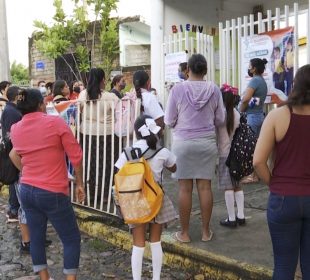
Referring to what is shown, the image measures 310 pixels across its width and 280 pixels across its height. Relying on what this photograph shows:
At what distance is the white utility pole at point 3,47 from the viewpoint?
31.4ft

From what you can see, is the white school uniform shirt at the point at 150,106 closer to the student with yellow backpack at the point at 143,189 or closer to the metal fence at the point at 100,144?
the metal fence at the point at 100,144

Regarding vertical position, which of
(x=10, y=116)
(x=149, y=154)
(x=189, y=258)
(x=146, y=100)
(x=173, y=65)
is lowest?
(x=189, y=258)

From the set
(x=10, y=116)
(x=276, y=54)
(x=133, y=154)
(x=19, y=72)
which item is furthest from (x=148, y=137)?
(x=19, y=72)

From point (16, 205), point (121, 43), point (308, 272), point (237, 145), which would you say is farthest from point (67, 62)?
point (308, 272)

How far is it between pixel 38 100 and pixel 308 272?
7.69 feet

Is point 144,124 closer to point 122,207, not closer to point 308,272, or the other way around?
point 122,207

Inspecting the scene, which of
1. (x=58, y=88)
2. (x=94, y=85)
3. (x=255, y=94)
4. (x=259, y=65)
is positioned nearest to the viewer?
(x=94, y=85)

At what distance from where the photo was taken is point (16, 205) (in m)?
5.97

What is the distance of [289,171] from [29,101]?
2.06 m

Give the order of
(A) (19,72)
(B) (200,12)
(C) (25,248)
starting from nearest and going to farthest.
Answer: (C) (25,248) → (B) (200,12) → (A) (19,72)

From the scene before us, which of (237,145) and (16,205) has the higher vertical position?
(237,145)

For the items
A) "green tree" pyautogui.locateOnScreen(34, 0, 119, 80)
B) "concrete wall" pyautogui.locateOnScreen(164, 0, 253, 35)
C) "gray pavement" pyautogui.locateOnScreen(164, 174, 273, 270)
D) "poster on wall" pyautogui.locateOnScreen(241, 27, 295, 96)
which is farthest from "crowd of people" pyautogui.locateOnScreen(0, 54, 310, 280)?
"green tree" pyautogui.locateOnScreen(34, 0, 119, 80)

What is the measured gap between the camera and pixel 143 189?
3527 mm

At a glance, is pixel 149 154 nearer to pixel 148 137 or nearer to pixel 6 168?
pixel 148 137
